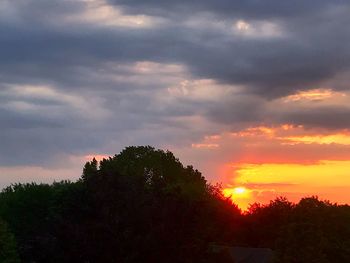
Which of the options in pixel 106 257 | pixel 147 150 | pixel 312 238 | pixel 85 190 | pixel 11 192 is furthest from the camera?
pixel 147 150

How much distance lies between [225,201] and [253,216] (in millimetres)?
14075

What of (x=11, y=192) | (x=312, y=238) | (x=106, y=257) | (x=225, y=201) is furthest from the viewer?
(x=225, y=201)

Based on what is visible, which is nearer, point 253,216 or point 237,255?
point 237,255

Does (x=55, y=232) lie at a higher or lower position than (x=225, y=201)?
lower

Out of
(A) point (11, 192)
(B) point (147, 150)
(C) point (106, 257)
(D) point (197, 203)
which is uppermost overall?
(B) point (147, 150)

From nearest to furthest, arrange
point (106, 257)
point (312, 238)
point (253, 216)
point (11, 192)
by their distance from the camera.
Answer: point (106, 257), point (312, 238), point (11, 192), point (253, 216)

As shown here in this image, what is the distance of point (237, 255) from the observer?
A: 9288 cm

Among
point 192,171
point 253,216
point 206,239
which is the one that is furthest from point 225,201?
point 206,239

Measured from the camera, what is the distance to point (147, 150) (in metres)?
105

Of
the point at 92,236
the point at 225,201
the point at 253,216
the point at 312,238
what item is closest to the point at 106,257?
the point at 92,236

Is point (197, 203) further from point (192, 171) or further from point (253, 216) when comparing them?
point (253, 216)

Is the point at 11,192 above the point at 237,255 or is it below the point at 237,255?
above

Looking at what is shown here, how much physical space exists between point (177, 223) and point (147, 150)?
48656 millimetres

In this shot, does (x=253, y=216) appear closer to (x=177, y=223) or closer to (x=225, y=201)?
(x=225, y=201)
